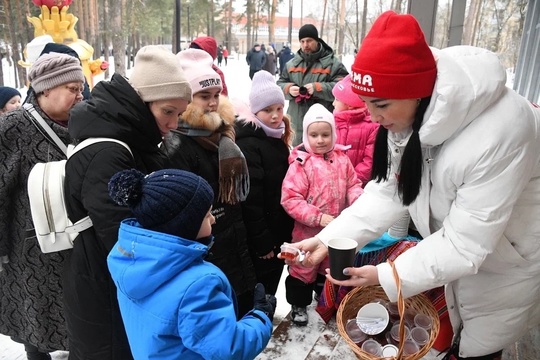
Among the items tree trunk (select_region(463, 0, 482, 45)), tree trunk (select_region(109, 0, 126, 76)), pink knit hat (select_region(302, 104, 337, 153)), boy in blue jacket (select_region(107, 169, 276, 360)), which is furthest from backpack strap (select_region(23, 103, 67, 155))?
tree trunk (select_region(109, 0, 126, 76))

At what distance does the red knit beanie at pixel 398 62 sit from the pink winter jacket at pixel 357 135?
6.79 feet

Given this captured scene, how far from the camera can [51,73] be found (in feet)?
7.95

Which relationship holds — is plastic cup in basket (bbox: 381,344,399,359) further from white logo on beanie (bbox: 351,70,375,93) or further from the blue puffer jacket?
white logo on beanie (bbox: 351,70,375,93)

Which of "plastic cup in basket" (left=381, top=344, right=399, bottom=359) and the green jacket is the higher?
the green jacket

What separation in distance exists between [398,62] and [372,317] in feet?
3.53

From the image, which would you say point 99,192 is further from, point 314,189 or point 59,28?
point 59,28

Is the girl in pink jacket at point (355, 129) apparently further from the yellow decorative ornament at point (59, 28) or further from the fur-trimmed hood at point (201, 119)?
the yellow decorative ornament at point (59, 28)

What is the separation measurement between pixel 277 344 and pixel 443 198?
122cm

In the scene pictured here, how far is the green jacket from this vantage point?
5.17 m

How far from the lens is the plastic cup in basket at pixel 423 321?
171 cm

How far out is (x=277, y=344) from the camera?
2.21 metres

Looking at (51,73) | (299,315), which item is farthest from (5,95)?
(299,315)

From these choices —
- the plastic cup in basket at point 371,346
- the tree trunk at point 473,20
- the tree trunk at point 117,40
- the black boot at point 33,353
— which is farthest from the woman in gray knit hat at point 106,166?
the tree trunk at point 117,40

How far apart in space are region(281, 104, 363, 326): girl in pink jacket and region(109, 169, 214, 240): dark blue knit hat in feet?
4.76
